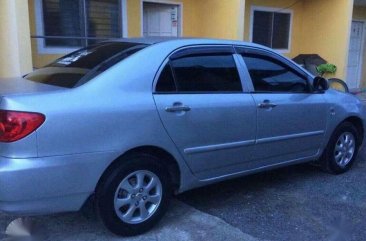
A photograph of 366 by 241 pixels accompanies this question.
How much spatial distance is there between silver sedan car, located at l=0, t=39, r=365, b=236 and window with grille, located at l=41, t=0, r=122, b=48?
3.75 m

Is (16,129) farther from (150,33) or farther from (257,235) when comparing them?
(150,33)

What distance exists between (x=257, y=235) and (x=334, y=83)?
7691 mm

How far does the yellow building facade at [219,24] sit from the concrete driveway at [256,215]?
3.03 metres

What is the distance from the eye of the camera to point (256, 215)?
3783mm

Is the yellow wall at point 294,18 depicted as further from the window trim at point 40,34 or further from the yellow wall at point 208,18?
the window trim at point 40,34

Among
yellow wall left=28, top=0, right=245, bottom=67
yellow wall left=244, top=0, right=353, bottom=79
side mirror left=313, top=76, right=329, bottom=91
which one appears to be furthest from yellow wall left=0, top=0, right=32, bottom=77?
yellow wall left=244, top=0, right=353, bottom=79

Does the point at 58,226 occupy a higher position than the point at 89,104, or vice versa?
the point at 89,104

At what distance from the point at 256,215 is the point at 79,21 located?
17.2 feet

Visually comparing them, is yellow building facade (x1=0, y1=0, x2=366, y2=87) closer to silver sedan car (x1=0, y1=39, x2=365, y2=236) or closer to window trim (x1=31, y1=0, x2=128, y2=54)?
window trim (x1=31, y1=0, x2=128, y2=54)

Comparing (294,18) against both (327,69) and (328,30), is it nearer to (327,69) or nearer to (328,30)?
(328,30)

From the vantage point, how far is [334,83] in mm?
10195

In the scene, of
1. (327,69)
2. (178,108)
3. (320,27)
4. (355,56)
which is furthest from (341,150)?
(355,56)

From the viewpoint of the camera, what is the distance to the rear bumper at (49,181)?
2691mm

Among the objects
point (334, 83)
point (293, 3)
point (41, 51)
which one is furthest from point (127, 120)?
point (293, 3)
